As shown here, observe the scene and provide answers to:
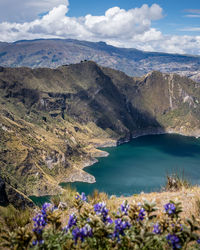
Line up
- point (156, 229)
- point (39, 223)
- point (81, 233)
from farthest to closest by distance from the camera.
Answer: point (39, 223) → point (156, 229) → point (81, 233)

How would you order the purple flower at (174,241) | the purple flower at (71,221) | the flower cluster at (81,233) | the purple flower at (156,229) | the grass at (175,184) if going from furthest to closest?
the grass at (175,184)
the purple flower at (71,221)
the purple flower at (156,229)
the flower cluster at (81,233)
the purple flower at (174,241)

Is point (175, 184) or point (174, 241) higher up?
point (174, 241)

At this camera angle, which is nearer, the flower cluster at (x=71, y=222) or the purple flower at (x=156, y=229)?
the purple flower at (x=156, y=229)

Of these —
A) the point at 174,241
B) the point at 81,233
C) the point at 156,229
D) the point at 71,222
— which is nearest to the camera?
the point at 174,241

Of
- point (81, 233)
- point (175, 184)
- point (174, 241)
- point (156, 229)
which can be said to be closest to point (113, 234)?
point (81, 233)

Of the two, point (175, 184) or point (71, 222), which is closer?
point (71, 222)

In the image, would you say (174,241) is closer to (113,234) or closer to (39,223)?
(113,234)

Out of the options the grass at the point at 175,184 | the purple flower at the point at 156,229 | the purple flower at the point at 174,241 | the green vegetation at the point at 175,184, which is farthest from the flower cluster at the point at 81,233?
the green vegetation at the point at 175,184

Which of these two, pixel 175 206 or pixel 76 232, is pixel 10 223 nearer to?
pixel 76 232

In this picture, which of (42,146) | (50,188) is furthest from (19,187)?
(42,146)

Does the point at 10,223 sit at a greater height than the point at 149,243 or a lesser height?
lesser

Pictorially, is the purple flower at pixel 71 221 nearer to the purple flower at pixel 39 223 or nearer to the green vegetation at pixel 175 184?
the purple flower at pixel 39 223
